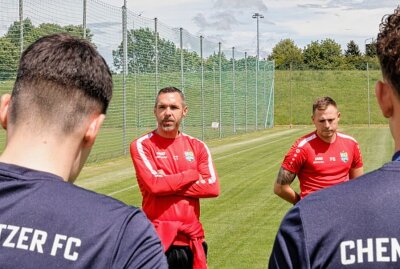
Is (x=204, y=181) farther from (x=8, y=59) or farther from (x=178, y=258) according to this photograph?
(x=8, y=59)

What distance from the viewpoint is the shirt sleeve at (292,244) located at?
225 centimetres

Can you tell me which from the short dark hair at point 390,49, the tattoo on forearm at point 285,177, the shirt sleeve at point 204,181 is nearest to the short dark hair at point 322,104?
the tattoo on forearm at point 285,177

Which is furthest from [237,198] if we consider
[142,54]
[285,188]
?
[142,54]

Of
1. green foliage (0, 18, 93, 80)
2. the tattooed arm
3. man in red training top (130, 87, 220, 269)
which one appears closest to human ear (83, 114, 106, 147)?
man in red training top (130, 87, 220, 269)

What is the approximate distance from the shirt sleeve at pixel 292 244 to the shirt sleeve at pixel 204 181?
4.03 metres

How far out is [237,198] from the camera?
48.6 ft

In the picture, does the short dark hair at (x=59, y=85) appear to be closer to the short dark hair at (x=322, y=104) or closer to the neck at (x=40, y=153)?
the neck at (x=40, y=153)

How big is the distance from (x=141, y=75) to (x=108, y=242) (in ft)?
78.2

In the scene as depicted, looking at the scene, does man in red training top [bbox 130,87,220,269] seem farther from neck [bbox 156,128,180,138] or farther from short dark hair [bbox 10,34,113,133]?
short dark hair [bbox 10,34,113,133]

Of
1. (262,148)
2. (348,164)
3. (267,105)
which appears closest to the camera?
(348,164)

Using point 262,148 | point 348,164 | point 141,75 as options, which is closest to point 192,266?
point 348,164

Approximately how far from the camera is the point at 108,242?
2076mm

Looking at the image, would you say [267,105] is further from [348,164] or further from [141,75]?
[348,164]

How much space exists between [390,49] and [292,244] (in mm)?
661
